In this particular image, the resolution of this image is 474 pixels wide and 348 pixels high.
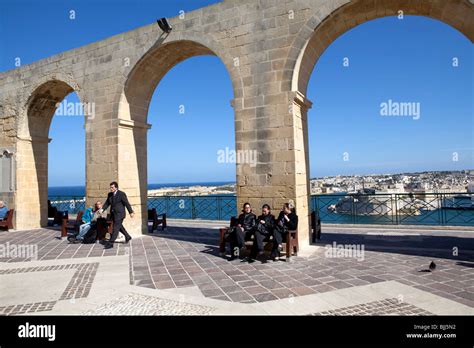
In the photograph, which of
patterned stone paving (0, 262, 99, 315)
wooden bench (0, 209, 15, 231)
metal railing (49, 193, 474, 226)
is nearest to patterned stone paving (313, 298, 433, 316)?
patterned stone paving (0, 262, 99, 315)

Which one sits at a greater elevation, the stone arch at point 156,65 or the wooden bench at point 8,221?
the stone arch at point 156,65

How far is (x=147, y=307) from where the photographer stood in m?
3.40

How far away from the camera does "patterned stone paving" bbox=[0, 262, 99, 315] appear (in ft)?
11.2

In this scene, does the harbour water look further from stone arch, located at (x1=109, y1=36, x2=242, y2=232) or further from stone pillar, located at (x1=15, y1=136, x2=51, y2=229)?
stone arch, located at (x1=109, y1=36, x2=242, y2=232)

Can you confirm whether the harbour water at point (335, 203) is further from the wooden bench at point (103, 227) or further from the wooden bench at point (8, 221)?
the wooden bench at point (103, 227)

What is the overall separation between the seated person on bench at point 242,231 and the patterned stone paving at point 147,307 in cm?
219

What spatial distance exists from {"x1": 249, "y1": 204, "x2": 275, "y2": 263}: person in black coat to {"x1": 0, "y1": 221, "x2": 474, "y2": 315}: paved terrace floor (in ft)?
0.93

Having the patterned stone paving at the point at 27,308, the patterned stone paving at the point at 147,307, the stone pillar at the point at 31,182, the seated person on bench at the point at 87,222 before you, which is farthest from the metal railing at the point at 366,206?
the patterned stone paving at the point at 27,308

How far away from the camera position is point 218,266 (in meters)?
5.16

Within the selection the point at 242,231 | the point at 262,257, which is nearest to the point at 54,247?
the point at 242,231

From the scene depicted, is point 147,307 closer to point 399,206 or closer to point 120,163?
point 120,163

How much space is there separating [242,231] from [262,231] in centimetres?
37

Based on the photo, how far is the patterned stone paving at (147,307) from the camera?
3.25m

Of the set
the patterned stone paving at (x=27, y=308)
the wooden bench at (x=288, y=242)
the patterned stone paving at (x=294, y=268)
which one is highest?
the wooden bench at (x=288, y=242)
